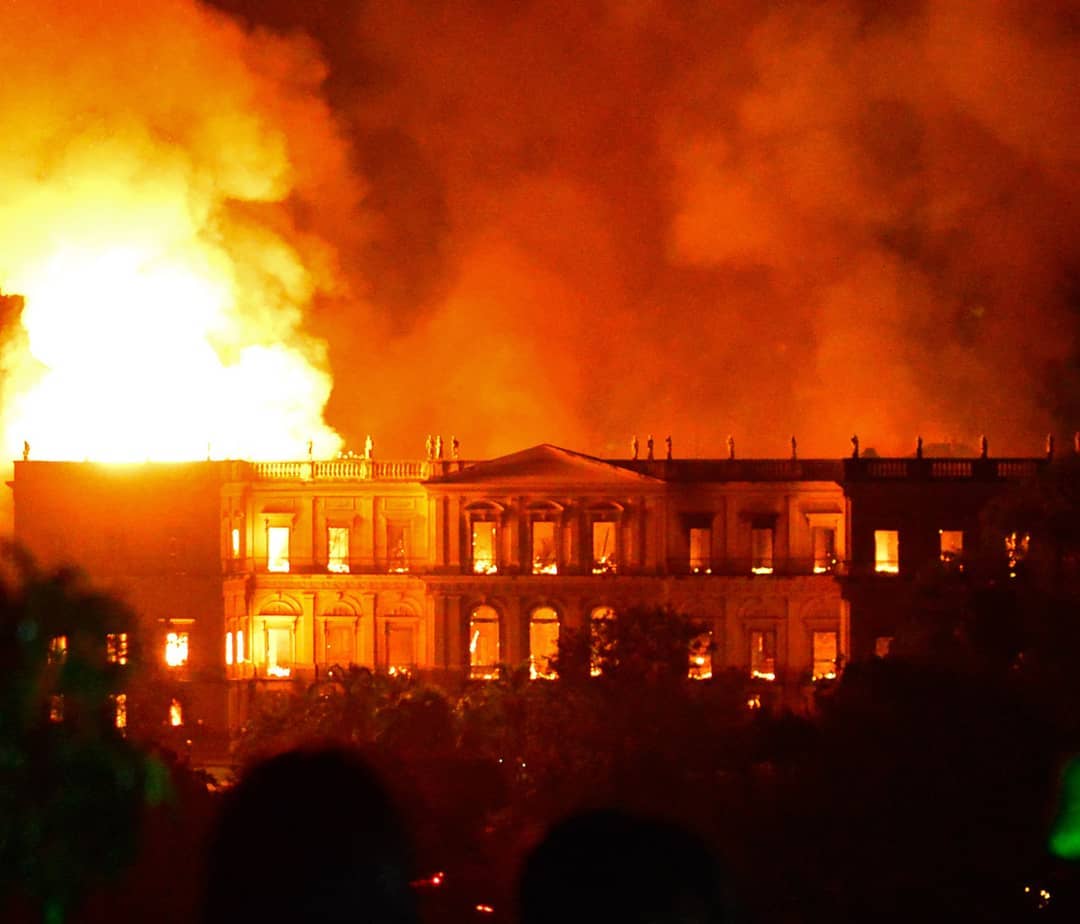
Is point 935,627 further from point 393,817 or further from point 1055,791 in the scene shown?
point 393,817

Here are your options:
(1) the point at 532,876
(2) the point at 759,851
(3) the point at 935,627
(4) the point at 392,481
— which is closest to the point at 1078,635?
(3) the point at 935,627

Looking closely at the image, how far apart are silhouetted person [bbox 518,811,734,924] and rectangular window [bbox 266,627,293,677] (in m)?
52.7

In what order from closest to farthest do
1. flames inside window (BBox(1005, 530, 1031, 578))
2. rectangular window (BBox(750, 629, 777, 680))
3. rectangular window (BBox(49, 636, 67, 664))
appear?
rectangular window (BBox(49, 636, 67, 664))
flames inside window (BBox(1005, 530, 1031, 578))
rectangular window (BBox(750, 629, 777, 680))

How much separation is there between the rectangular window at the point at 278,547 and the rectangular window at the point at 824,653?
17508 mm

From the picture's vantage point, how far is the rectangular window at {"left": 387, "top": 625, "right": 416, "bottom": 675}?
56875 millimetres

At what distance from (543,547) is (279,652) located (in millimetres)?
9323

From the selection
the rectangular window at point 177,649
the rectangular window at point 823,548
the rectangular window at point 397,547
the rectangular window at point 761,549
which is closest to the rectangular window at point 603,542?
the rectangular window at point 761,549

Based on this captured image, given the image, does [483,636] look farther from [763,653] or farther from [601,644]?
[601,644]

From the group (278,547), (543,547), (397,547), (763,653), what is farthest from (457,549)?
(763,653)

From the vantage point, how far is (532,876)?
4.02 metres

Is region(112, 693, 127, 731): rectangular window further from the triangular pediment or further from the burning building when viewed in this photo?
the triangular pediment

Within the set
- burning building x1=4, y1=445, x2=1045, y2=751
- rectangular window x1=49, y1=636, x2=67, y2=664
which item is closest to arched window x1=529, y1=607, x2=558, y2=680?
burning building x1=4, y1=445, x2=1045, y2=751

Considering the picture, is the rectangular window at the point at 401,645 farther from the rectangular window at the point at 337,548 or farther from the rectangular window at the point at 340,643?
the rectangular window at the point at 337,548

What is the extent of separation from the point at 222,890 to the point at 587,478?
172 ft
